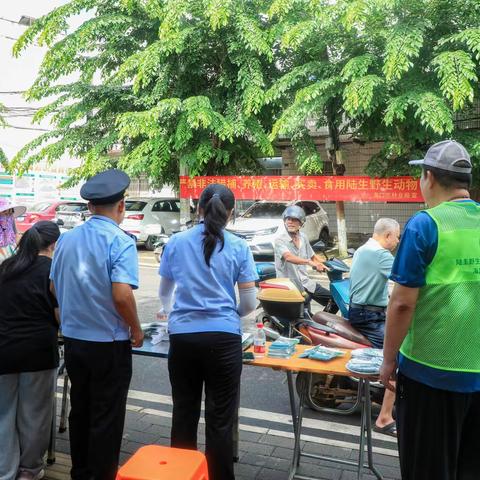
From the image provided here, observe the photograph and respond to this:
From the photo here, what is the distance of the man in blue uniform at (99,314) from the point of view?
8.27 feet

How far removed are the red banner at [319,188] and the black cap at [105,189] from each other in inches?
391

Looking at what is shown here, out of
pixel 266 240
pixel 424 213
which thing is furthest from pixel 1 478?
pixel 266 240

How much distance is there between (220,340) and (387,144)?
31.7ft

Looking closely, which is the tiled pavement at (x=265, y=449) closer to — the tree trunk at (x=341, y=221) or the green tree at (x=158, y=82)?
the green tree at (x=158, y=82)

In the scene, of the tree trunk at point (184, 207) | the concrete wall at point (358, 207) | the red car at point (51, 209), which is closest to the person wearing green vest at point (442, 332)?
the tree trunk at point (184, 207)

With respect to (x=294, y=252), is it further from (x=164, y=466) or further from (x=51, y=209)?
(x=51, y=209)

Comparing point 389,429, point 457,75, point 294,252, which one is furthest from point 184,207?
point 389,429

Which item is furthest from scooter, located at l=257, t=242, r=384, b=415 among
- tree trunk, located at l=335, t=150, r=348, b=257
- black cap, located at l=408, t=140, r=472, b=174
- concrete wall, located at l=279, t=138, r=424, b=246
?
concrete wall, located at l=279, t=138, r=424, b=246

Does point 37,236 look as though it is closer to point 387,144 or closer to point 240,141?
point 387,144

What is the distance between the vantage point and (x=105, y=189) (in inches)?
102

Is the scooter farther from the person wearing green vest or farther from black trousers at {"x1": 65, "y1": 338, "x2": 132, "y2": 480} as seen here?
the person wearing green vest

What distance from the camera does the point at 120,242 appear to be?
8.33 feet

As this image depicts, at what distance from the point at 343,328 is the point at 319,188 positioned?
869cm

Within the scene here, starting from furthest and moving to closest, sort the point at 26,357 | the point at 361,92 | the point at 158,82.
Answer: the point at 158,82 → the point at 361,92 → the point at 26,357
